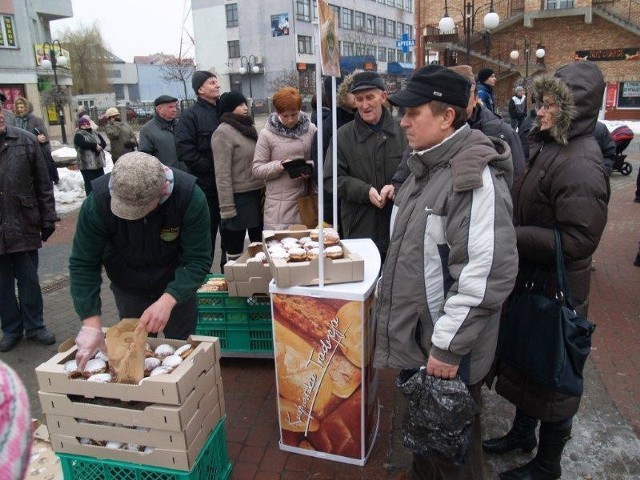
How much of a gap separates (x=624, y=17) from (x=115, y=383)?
2981 cm

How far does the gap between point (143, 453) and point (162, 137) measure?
3.84m

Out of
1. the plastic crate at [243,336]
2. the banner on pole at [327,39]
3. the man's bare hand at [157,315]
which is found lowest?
the plastic crate at [243,336]

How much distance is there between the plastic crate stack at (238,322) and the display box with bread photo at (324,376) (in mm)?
931

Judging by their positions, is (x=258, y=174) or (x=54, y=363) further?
(x=258, y=174)

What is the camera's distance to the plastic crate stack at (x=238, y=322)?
3.64 meters

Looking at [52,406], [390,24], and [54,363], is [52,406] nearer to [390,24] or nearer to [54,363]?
[54,363]

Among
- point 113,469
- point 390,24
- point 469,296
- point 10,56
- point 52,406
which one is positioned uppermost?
point 390,24

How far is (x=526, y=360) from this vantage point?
93.8 inches

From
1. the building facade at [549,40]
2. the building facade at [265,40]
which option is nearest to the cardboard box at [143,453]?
the building facade at [549,40]

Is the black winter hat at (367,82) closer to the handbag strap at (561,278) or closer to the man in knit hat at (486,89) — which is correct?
the handbag strap at (561,278)

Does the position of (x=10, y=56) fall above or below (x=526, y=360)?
above

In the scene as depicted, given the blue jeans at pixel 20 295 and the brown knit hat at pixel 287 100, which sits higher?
the brown knit hat at pixel 287 100

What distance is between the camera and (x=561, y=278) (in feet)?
7.57

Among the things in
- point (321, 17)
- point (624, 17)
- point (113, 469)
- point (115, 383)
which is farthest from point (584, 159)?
point (624, 17)
